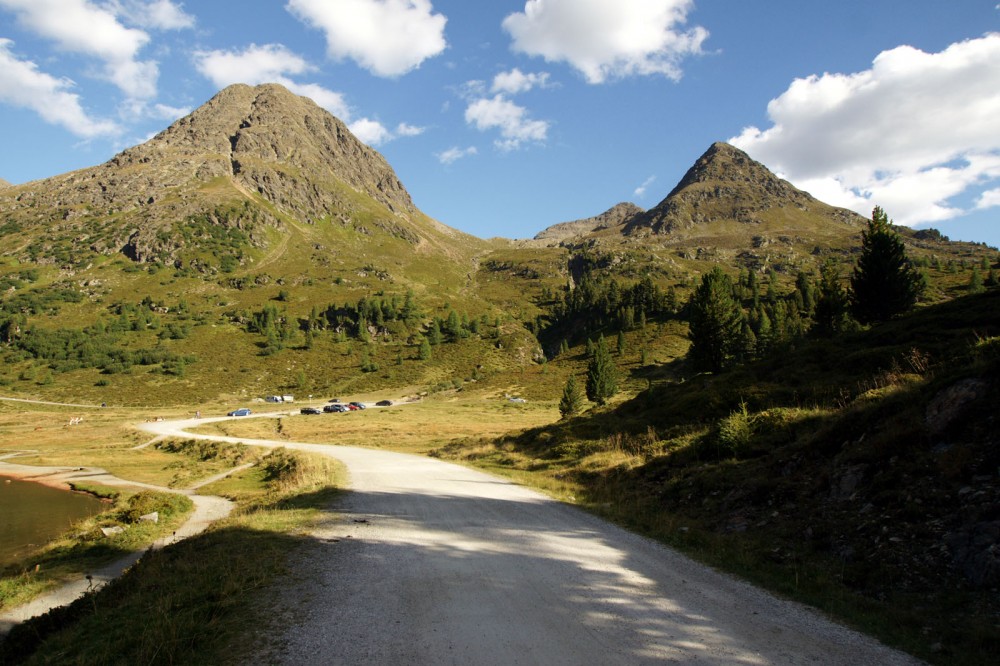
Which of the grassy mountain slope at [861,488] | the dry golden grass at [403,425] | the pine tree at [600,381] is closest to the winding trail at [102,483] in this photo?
the grassy mountain slope at [861,488]

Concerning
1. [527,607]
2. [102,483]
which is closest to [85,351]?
[102,483]

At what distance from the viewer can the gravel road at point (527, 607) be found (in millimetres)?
5227

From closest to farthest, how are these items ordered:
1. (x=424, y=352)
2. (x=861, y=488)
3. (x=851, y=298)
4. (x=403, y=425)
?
(x=861, y=488) → (x=851, y=298) → (x=403, y=425) → (x=424, y=352)

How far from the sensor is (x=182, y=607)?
6.65 meters

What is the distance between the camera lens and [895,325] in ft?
82.8

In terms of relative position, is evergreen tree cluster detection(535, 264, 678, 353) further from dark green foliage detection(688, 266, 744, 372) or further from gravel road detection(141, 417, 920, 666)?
gravel road detection(141, 417, 920, 666)

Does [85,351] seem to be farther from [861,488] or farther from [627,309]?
[861,488]

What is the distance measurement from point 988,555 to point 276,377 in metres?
138

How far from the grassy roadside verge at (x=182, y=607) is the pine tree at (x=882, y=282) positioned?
5925cm

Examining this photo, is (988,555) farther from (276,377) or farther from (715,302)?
(276,377)

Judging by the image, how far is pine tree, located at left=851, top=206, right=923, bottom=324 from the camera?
163 ft

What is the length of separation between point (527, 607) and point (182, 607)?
488 centimetres

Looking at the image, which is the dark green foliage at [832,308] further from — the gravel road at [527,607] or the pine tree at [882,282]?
the gravel road at [527,607]

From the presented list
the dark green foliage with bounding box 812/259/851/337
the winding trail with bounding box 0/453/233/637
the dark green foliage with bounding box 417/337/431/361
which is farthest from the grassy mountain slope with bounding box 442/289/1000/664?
the dark green foliage with bounding box 417/337/431/361
